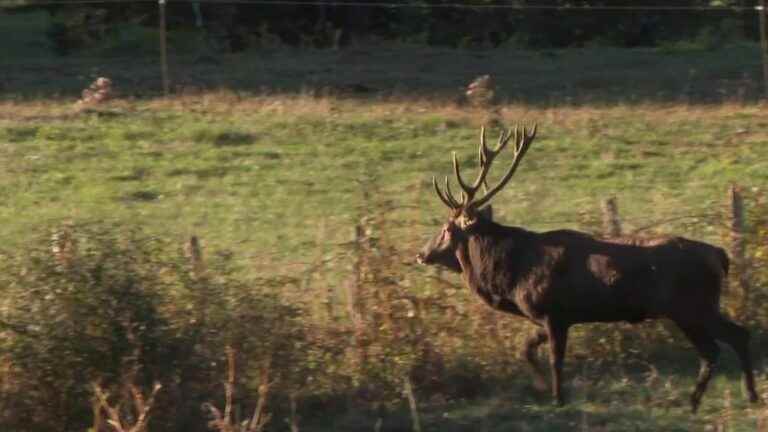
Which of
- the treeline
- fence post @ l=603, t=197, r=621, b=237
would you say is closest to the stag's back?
fence post @ l=603, t=197, r=621, b=237

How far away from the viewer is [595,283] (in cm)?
1066

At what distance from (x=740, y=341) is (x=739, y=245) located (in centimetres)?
147

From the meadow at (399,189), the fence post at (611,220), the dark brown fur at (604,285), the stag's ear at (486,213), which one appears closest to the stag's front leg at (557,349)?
the dark brown fur at (604,285)

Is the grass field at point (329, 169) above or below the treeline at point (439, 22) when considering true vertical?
below

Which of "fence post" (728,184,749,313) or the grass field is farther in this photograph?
the grass field

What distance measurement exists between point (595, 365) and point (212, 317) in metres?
2.82

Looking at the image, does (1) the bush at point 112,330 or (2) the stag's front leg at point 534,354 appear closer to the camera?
(1) the bush at point 112,330

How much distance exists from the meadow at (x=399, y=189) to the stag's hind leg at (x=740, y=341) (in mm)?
179

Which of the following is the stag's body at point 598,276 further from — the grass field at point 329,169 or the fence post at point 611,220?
the fence post at point 611,220

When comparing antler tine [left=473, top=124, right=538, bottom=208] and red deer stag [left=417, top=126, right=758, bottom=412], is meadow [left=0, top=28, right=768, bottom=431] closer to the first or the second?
red deer stag [left=417, top=126, right=758, bottom=412]

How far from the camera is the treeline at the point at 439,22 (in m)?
31.8

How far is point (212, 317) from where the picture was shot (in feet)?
34.9

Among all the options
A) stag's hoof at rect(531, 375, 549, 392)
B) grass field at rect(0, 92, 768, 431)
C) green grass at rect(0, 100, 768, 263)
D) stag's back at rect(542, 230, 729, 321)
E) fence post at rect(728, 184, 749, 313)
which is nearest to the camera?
stag's back at rect(542, 230, 729, 321)

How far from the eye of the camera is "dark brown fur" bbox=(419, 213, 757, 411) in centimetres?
1060
